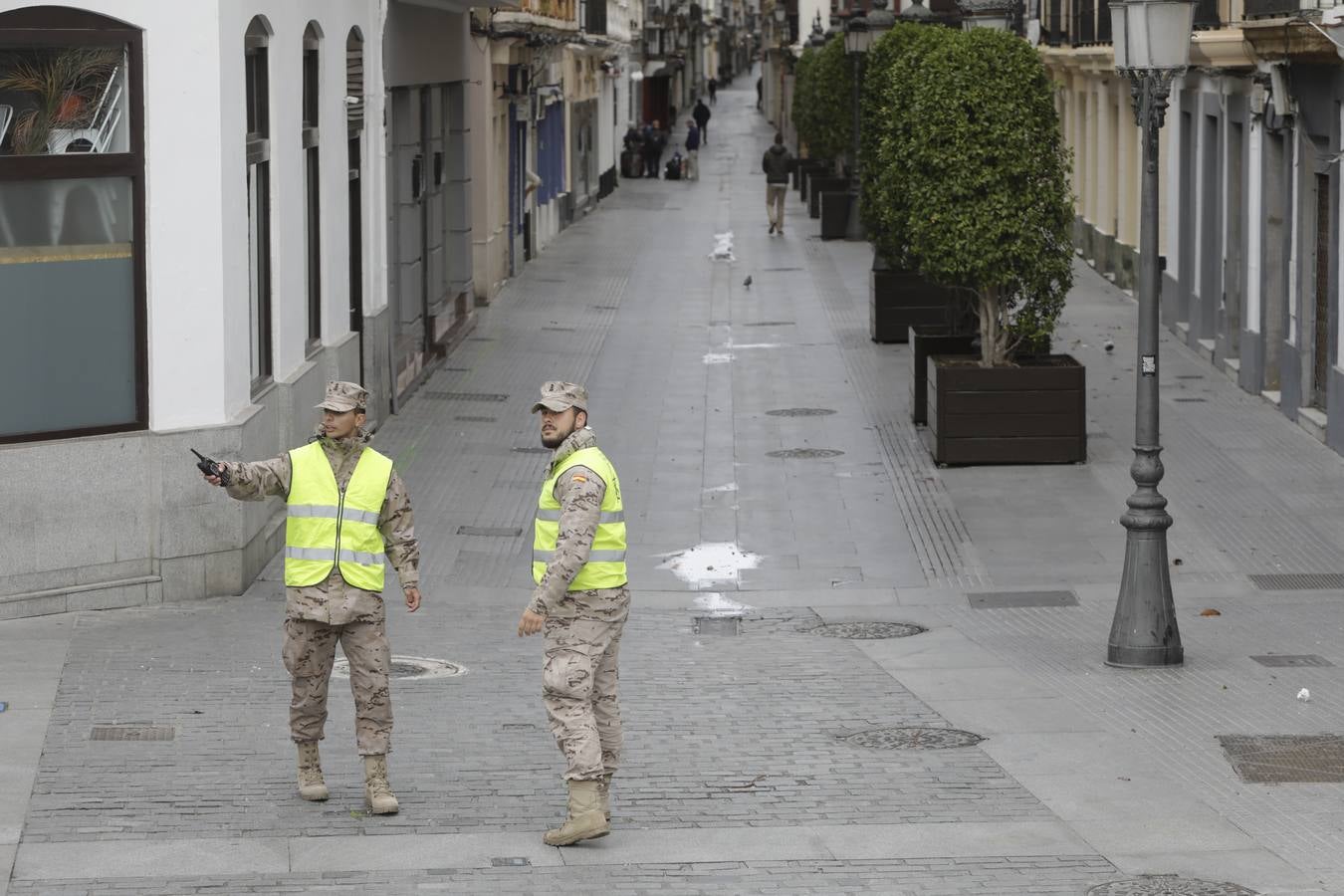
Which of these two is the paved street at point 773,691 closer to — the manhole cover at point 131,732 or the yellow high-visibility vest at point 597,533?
the manhole cover at point 131,732

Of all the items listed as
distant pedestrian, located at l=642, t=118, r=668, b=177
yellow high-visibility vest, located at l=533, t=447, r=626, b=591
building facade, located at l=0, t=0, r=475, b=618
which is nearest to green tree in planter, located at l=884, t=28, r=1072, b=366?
building facade, located at l=0, t=0, r=475, b=618

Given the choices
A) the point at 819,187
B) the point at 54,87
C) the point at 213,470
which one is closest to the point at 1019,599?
the point at 54,87

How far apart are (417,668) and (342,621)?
330 cm

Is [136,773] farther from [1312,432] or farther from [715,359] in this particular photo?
[715,359]

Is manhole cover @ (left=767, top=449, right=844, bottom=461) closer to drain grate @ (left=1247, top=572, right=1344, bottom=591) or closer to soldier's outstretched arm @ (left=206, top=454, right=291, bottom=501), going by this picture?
drain grate @ (left=1247, top=572, right=1344, bottom=591)

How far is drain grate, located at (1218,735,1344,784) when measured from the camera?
32.6 ft

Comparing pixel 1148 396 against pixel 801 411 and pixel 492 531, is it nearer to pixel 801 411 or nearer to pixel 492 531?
pixel 492 531

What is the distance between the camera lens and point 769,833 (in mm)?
9070

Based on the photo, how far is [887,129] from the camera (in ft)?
67.7

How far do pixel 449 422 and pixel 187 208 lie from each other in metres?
8.18

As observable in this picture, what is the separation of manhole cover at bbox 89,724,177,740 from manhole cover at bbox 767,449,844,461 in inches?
382

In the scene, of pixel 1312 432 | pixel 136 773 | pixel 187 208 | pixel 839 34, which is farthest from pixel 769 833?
pixel 839 34

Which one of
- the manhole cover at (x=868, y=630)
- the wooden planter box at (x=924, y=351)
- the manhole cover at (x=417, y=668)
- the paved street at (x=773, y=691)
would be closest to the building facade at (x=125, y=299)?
the paved street at (x=773, y=691)

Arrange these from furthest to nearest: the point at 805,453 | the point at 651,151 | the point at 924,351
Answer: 1. the point at 651,151
2. the point at 924,351
3. the point at 805,453
